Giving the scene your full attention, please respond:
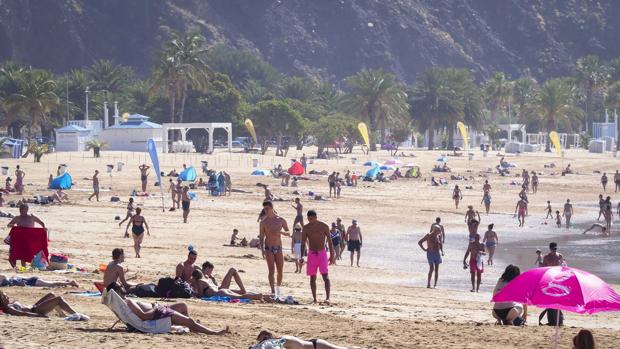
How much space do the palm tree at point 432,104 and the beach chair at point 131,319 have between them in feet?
247

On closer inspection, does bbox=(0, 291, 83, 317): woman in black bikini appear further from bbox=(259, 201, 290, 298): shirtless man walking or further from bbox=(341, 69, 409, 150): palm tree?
bbox=(341, 69, 409, 150): palm tree

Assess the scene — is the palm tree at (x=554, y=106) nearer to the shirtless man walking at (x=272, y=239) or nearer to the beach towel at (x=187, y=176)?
the beach towel at (x=187, y=176)

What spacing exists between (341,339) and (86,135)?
5036 cm

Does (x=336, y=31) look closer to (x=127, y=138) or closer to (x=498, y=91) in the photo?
(x=498, y=91)

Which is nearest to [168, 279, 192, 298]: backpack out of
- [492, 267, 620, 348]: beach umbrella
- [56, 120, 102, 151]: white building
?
[492, 267, 620, 348]: beach umbrella

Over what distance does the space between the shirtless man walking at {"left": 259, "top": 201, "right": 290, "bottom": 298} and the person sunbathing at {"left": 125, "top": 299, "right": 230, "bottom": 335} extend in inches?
127

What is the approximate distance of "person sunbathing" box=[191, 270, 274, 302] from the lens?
1429 centimetres

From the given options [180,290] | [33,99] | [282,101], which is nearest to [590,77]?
[282,101]

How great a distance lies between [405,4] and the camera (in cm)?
16775

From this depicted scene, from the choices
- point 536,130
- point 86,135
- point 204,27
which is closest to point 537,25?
point 204,27

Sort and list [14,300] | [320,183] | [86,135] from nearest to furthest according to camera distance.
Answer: [14,300] < [320,183] < [86,135]

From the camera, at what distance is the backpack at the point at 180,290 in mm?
14086

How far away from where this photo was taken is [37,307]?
12.0 meters

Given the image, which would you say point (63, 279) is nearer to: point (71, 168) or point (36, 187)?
point (36, 187)
